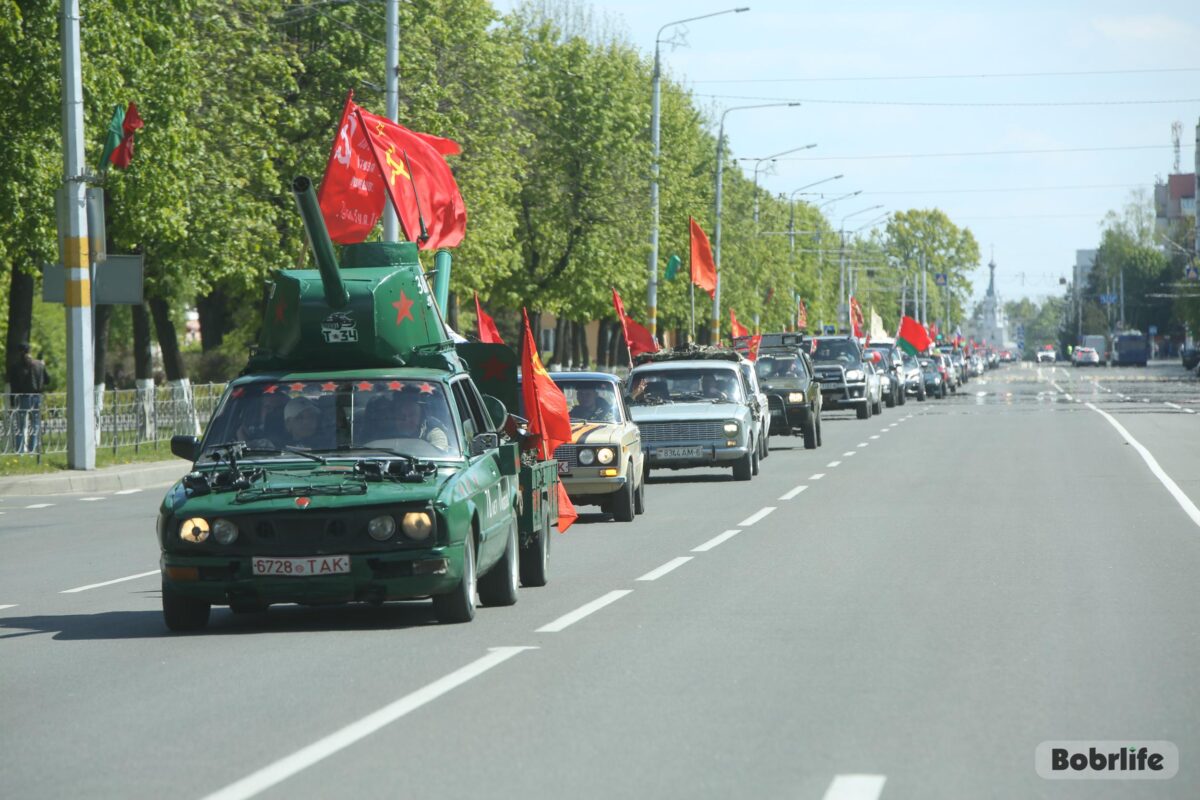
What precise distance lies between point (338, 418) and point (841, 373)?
137 feet

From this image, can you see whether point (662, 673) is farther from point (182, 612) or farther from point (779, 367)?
point (779, 367)

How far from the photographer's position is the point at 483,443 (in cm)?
1297

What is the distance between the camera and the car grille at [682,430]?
27.4m

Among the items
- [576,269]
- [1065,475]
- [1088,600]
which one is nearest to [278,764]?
[1088,600]

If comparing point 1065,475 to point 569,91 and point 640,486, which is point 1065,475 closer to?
point 640,486

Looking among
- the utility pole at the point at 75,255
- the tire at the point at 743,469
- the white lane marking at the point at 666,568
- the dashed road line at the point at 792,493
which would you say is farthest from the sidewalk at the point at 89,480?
the white lane marking at the point at 666,568

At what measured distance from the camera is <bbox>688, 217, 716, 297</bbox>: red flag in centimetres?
5559

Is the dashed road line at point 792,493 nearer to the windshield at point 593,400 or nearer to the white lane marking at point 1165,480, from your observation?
the windshield at point 593,400

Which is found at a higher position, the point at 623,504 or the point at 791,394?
the point at 791,394

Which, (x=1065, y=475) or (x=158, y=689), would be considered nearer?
(x=158, y=689)

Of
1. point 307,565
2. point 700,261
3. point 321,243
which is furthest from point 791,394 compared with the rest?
point 307,565

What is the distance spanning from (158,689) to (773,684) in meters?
2.80

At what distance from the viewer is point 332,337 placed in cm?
1334

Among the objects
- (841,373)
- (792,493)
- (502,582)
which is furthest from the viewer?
(841,373)
